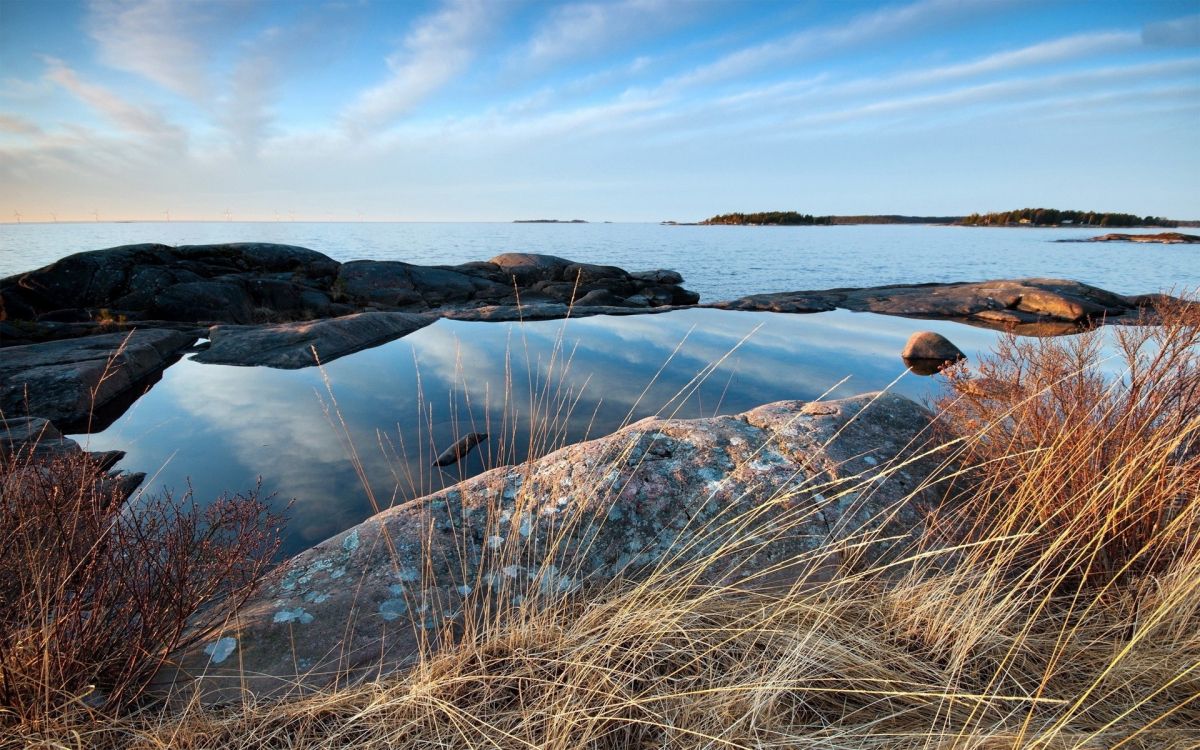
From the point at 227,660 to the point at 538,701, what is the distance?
180 centimetres

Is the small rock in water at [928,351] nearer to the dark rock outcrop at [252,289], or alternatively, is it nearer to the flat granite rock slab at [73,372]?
the dark rock outcrop at [252,289]

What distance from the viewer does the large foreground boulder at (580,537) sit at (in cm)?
288

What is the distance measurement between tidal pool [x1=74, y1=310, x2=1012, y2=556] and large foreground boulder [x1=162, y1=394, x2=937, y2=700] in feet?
1.49

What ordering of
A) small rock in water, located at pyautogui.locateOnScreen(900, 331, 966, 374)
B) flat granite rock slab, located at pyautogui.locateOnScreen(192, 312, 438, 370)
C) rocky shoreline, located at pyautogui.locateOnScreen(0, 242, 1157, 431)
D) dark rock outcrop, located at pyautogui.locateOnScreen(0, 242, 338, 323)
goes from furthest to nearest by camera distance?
1. dark rock outcrop, located at pyautogui.locateOnScreen(0, 242, 338, 323)
2. small rock in water, located at pyautogui.locateOnScreen(900, 331, 966, 374)
3. flat granite rock slab, located at pyautogui.locateOnScreen(192, 312, 438, 370)
4. rocky shoreline, located at pyautogui.locateOnScreen(0, 242, 1157, 431)

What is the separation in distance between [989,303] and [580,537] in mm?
23866

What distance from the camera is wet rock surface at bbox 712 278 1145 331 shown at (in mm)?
20172

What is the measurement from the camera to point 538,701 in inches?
84.0

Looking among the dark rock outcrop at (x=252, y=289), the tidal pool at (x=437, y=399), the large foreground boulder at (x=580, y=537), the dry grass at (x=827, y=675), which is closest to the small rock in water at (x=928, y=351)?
the tidal pool at (x=437, y=399)

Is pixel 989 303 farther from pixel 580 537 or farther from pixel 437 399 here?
pixel 580 537

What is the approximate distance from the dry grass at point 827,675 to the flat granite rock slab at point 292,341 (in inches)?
435

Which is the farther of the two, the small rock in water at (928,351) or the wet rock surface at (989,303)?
the wet rock surface at (989,303)

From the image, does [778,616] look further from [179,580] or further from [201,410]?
[201,410]

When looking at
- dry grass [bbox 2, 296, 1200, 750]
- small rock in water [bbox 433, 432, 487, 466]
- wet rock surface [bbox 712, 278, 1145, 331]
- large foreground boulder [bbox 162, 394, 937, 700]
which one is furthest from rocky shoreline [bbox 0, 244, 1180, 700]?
small rock in water [bbox 433, 432, 487, 466]

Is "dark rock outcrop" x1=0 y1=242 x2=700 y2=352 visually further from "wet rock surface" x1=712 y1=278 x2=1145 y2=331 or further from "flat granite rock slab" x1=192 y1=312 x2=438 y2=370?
"wet rock surface" x1=712 y1=278 x2=1145 y2=331
